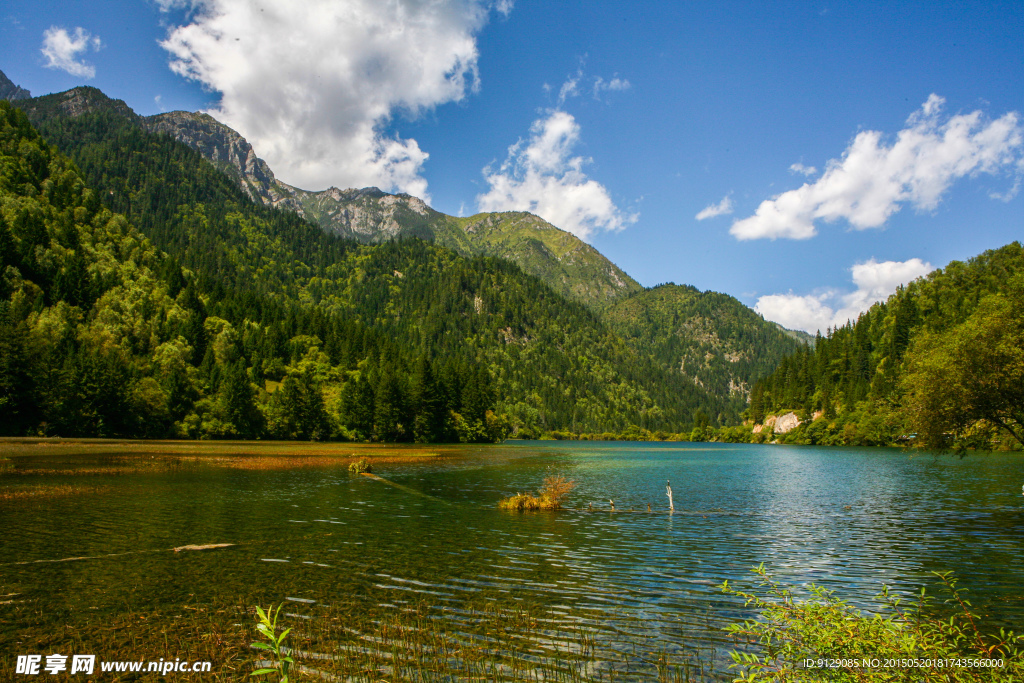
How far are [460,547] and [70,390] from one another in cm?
9867

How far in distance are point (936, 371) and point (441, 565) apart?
36985 mm

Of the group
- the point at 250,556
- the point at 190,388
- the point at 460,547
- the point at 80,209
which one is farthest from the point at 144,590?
the point at 80,209

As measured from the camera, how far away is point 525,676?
11195mm

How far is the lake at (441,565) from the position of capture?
1302 centimetres

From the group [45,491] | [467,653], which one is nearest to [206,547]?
[467,653]

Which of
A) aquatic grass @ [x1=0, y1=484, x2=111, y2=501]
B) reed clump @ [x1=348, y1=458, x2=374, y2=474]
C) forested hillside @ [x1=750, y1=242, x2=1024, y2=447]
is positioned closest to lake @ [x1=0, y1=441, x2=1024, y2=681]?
aquatic grass @ [x1=0, y1=484, x2=111, y2=501]

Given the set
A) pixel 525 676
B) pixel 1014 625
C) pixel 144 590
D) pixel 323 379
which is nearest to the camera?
pixel 525 676

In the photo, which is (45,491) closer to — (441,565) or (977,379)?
(441,565)

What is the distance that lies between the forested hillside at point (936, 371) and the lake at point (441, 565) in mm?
6754

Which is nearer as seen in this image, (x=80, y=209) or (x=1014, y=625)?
(x=1014, y=625)

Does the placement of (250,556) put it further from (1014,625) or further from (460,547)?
(1014,625)

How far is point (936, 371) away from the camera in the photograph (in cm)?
3772

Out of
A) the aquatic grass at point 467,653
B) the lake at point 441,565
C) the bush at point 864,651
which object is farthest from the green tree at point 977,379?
the aquatic grass at point 467,653

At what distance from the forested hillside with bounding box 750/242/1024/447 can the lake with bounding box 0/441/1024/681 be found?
675cm
